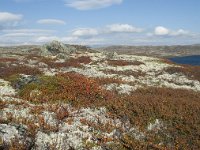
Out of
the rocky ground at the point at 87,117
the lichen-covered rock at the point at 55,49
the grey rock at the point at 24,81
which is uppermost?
the lichen-covered rock at the point at 55,49

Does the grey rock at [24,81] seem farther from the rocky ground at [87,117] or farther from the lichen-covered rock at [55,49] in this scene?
the lichen-covered rock at [55,49]

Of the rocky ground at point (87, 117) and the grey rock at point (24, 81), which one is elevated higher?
the grey rock at point (24, 81)

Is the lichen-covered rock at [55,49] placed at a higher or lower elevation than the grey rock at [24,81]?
higher

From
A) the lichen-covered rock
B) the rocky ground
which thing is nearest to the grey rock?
the rocky ground

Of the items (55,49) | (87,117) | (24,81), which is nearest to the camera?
(87,117)

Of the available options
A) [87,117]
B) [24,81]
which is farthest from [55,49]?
[87,117]

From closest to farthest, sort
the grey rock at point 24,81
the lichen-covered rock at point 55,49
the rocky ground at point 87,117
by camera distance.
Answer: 1. the rocky ground at point 87,117
2. the grey rock at point 24,81
3. the lichen-covered rock at point 55,49

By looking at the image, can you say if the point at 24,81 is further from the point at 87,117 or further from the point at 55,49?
the point at 55,49

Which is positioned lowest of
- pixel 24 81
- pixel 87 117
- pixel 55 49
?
pixel 87 117

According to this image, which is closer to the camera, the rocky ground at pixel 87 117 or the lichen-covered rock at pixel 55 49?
the rocky ground at pixel 87 117

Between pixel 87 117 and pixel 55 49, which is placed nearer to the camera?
pixel 87 117

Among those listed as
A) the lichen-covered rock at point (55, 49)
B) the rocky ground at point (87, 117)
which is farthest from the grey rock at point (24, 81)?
the lichen-covered rock at point (55, 49)

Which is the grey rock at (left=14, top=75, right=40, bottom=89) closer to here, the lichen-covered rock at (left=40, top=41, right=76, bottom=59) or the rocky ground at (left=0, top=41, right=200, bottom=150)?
the rocky ground at (left=0, top=41, right=200, bottom=150)

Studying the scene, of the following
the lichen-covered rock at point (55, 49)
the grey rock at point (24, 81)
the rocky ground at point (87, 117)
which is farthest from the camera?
the lichen-covered rock at point (55, 49)
